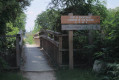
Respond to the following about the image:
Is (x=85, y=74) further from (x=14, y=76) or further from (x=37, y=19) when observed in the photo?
(x=37, y=19)

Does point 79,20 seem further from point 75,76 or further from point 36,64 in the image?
point 36,64

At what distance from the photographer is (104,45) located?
718 centimetres

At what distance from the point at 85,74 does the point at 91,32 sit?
6.51 feet

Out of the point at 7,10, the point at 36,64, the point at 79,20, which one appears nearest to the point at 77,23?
the point at 79,20

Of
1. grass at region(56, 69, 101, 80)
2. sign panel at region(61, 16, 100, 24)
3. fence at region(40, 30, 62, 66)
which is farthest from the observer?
fence at region(40, 30, 62, 66)

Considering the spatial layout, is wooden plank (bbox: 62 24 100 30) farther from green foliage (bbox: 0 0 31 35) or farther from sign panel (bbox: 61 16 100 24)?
green foliage (bbox: 0 0 31 35)

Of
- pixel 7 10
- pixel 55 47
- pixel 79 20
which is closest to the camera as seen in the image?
pixel 7 10

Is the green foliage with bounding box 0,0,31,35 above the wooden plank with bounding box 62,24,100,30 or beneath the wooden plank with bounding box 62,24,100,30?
above

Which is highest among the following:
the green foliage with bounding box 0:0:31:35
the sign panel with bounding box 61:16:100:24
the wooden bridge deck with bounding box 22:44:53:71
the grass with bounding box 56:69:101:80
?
the green foliage with bounding box 0:0:31:35

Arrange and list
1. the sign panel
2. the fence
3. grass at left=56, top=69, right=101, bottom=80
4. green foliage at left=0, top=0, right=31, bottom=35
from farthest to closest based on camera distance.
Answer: the fence, the sign panel, green foliage at left=0, top=0, right=31, bottom=35, grass at left=56, top=69, right=101, bottom=80

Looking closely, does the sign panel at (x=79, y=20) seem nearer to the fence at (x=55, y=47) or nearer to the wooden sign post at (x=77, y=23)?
the wooden sign post at (x=77, y=23)

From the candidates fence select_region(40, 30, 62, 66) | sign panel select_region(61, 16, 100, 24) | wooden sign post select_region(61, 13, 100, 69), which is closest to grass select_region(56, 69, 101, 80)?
wooden sign post select_region(61, 13, 100, 69)

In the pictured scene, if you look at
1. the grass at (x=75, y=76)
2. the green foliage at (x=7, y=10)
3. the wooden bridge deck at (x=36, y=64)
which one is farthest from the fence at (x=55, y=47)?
the green foliage at (x=7, y=10)

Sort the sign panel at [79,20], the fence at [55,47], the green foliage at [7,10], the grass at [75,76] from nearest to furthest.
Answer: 1. the grass at [75,76]
2. the green foliage at [7,10]
3. the sign panel at [79,20]
4. the fence at [55,47]
